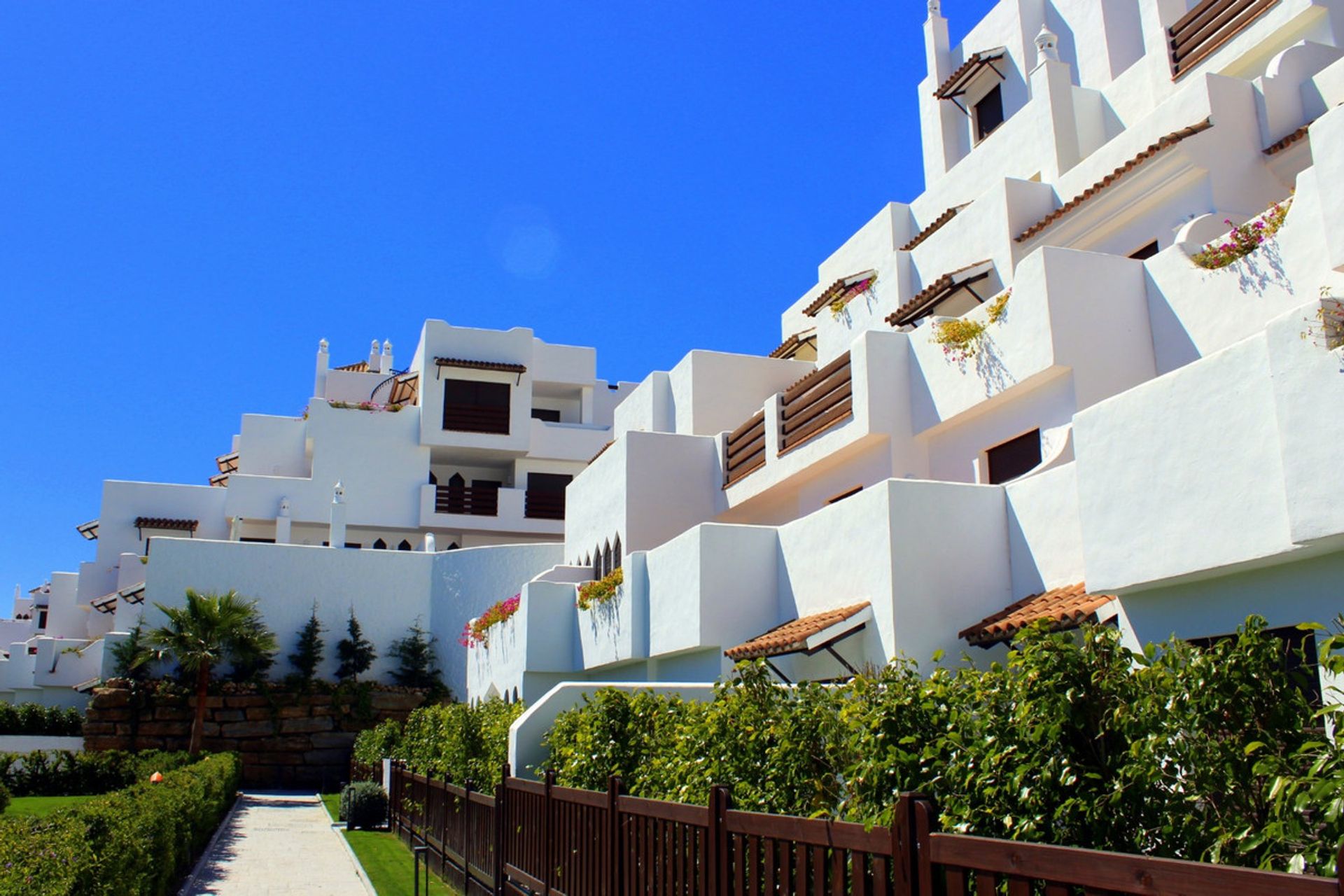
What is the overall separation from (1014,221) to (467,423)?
26204mm

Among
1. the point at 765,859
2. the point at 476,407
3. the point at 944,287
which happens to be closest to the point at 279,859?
the point at 944,287

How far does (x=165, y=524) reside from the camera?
40500mm

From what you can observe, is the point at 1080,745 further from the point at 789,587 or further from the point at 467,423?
the point at 467,423

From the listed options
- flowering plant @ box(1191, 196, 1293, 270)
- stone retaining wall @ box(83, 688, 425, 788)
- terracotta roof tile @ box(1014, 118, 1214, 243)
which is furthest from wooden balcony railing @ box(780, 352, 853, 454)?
stone retaining wall @ box(83, 688, 425, 788)

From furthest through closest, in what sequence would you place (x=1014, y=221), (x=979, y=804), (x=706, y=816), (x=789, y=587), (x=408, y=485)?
1. (x=408, y=485)
2. (x=1014, y=221)
3. (x=789, y=587)
4. (x=706, y=816)
5. (x=979, y=804)

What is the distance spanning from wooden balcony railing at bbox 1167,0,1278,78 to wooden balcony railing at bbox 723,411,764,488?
8364 mm

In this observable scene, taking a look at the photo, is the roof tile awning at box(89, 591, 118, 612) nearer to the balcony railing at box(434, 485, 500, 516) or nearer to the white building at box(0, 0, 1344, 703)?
the balcony railing at box(434, 485, 500, 516)

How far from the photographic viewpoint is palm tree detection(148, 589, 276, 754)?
2905 centimetres

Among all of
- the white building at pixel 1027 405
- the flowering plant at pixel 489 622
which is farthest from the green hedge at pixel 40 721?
the white building at pixel 1027 405

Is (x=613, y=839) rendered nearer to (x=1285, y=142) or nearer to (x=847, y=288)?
(x=1285, y=142)

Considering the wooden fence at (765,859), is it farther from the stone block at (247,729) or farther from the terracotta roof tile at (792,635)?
the stone block at (247,729)

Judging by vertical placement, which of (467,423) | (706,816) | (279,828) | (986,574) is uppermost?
(467,423)

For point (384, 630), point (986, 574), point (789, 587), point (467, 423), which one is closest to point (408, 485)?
point (467, 423)

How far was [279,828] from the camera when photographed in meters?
21.1
